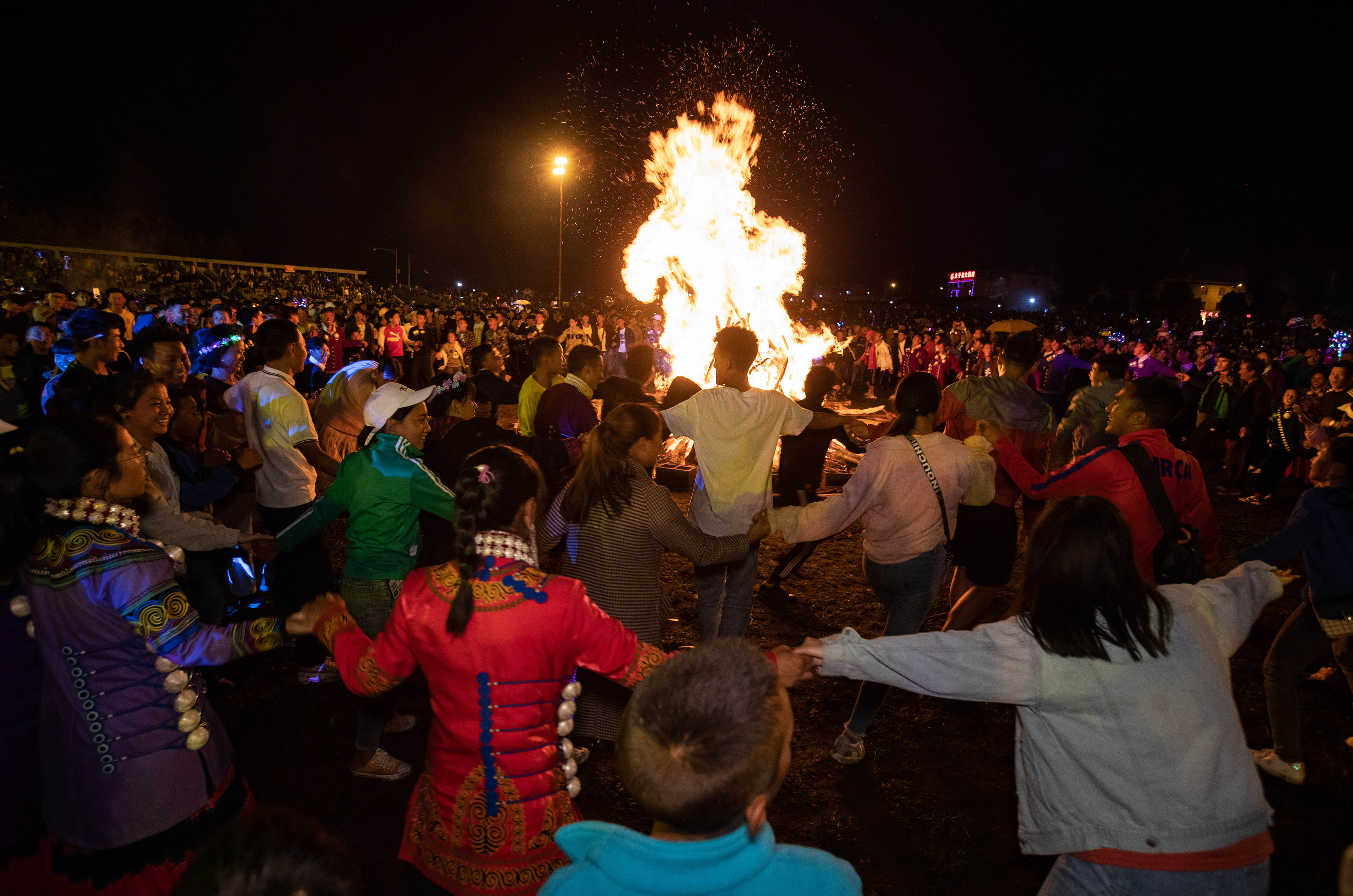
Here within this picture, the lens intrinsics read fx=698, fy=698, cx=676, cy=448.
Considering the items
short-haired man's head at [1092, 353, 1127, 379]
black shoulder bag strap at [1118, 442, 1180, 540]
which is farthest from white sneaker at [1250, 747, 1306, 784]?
short-haired man's head at [1092, 353, 1127, 379]

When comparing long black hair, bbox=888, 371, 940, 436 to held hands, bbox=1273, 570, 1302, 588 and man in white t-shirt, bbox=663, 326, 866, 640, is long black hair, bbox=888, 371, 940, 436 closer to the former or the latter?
man in white t-shirt, bbox=663, 326, 866, 640

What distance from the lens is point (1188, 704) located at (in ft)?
6.97

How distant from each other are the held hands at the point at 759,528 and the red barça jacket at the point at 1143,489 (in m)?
1.58

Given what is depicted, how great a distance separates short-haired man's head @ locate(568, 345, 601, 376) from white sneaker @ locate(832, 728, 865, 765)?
12.1 feet

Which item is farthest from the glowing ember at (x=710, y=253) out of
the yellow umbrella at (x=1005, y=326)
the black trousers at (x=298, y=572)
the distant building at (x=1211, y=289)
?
the distant building at (x=1211, y=289)

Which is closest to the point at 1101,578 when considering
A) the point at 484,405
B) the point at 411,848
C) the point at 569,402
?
the point at 411,848

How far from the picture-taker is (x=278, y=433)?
16.9ft

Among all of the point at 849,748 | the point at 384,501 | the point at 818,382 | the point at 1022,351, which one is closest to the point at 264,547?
the point at 384,501

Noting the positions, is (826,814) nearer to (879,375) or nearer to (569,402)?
(569,402)

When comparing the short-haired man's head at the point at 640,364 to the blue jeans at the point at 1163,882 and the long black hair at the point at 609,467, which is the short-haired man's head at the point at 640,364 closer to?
the long black hair at the point at 609,467

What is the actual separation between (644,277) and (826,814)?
1193cm

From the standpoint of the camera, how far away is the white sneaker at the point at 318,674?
5.28 meters

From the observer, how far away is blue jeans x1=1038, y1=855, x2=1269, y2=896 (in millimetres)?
2076

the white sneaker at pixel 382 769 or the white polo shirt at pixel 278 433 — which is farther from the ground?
the white polo shirt at pixel 278 433
